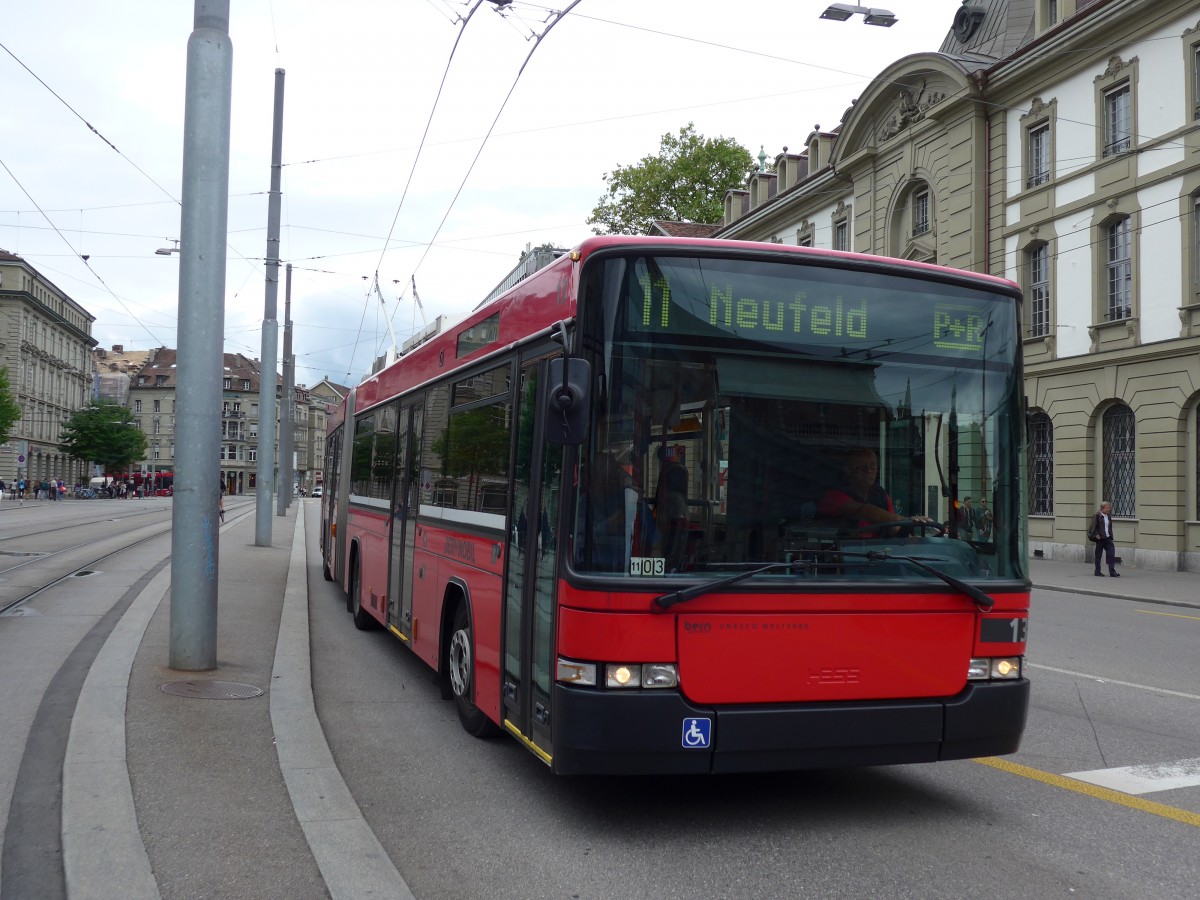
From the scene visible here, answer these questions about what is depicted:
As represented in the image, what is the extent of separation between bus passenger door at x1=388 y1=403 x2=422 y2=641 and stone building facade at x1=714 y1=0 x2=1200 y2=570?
19715 millimetres

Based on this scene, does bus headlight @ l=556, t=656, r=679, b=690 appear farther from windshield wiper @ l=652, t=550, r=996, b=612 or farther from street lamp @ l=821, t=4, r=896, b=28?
street lamp @ l=821, t=4, r=896, b=28

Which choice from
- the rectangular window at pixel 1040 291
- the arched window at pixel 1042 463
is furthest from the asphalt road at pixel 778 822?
the rectangular window at pixel 1040 291

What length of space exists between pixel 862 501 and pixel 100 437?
9068 centimetres

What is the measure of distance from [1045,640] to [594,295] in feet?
29.3

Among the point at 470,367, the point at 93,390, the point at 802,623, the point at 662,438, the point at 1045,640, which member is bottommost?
the point at 1045,640

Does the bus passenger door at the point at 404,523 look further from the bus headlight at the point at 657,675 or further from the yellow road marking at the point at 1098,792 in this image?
the yellow road marking at the point at 1098,792

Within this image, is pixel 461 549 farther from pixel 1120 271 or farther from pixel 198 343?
pixel 1120 271

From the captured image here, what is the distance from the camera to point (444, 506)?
24.0ft

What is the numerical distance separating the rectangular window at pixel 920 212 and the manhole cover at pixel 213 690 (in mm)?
28941

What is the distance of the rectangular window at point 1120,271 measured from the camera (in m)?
25.5

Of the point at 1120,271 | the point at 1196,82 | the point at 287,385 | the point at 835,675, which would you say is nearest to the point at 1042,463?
the point at 1120,271

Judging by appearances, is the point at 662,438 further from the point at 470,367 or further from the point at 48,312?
the point at 48,312

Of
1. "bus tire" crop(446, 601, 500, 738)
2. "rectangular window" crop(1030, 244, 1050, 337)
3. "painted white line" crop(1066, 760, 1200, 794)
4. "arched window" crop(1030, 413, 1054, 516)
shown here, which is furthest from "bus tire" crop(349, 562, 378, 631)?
"rectangular window" crop(1030, 244, 1050, 337)

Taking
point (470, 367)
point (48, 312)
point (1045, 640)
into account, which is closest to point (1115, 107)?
point (1045, 640)
